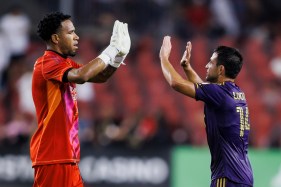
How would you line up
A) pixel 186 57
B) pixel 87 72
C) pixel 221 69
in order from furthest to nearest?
pixel 186 57 → pixel 221 69 → pixel 87 72

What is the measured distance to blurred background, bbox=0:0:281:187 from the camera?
41.3 ft

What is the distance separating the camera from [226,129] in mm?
7316

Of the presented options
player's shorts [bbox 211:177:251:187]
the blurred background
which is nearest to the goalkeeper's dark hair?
player's shorts [bbox 211:177:251:187]

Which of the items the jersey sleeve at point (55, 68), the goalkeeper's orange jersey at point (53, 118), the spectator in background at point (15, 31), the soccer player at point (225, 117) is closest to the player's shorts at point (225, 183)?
the soccer player at point (225, 117)

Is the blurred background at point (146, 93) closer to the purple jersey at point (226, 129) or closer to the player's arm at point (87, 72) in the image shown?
the purple jersey at point (226, 129)

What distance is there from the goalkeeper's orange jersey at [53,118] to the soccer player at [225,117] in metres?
0.97

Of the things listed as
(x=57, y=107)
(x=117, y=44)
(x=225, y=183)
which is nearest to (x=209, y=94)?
(x=225, y=183)

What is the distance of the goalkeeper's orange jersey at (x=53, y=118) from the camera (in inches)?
278

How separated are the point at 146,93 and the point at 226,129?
7687 mm

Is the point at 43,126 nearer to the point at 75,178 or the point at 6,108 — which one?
the point at 75,178

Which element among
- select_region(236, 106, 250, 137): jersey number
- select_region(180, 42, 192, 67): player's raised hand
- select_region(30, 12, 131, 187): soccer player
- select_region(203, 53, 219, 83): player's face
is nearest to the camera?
select_region(30, 12, 131, 187): soccer player

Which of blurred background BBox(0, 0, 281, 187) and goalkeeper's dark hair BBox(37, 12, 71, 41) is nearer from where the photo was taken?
goalkeeper's dark hair BBox(37, 12, 71, 41)

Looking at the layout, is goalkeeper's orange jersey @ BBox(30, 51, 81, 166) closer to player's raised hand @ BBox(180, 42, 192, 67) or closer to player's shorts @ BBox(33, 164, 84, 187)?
player's shorts @ BBox(33, 164, 84, 187)

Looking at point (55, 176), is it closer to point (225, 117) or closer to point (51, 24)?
point (51, 24)
